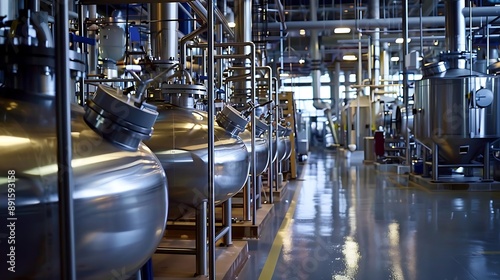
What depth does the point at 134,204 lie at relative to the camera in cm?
143

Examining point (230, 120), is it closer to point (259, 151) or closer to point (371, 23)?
point (259, 151)

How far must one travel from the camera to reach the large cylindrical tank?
26.3 ft

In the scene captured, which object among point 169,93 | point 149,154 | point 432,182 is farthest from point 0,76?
point 432,182

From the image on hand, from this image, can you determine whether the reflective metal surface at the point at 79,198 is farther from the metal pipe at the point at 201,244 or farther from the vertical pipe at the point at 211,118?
the metal pipe at the point at 201,244

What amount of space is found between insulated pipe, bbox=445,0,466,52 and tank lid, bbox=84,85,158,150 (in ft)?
26.3

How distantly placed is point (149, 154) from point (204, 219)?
1361 mm

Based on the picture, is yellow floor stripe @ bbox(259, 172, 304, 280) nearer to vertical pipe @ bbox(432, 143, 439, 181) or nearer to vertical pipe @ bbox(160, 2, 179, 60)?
vertical pipe @ bbox(160, 2, 179, 60)

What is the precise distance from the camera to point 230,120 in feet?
10.2

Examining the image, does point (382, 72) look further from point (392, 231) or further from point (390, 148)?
point (392, 231)

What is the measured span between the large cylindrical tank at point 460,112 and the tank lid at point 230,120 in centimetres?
597

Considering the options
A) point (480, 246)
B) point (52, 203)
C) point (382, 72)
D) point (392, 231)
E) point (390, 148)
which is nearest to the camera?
point (52, 203)

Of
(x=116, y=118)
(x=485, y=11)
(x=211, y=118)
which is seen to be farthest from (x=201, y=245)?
(x=485, y=11)

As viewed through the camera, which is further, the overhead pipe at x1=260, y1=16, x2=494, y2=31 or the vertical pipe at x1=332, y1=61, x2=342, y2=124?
the vertical pipe at x1=332, y1=61, x2=342, y2=124

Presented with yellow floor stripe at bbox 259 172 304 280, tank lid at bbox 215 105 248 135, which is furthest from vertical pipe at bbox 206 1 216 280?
yellow floor stripe at bbox 259 172 304 280
